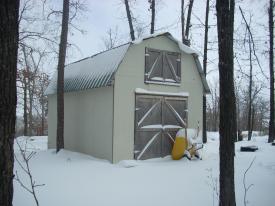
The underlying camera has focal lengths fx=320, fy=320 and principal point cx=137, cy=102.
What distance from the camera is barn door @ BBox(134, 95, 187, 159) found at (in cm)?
1310

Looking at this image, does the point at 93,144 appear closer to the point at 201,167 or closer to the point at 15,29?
the point at 201,167

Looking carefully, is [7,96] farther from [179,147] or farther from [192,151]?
[192,151]

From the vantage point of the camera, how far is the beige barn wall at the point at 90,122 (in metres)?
12.8

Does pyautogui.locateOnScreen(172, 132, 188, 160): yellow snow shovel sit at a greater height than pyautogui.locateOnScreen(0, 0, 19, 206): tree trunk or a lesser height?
lesser

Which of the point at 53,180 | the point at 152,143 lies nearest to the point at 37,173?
the point at 53,180

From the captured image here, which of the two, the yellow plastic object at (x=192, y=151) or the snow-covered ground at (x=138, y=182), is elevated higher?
the yellow plastic object at (x=192, y=151)

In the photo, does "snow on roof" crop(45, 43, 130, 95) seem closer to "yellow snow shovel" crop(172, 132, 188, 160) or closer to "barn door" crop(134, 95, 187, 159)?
"barn door" crop(134, 95, 187, 159)

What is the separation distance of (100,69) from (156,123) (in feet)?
10.9

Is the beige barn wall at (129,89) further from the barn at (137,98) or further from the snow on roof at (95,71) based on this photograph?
the snow on roof at (95,71)

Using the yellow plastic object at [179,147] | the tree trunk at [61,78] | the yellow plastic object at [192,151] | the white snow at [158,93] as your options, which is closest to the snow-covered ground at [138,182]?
the yellow plastic object at [179,147]

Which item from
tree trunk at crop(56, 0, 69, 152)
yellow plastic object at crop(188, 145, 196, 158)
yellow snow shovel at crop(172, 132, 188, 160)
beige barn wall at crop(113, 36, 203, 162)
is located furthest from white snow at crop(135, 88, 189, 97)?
tree trunk at crop(56, 0, 69, 152)

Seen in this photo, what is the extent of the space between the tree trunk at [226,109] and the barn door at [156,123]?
24.1ft

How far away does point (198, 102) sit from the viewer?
49.9ft

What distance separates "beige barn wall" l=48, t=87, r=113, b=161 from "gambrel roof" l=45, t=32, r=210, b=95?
0.39 m
